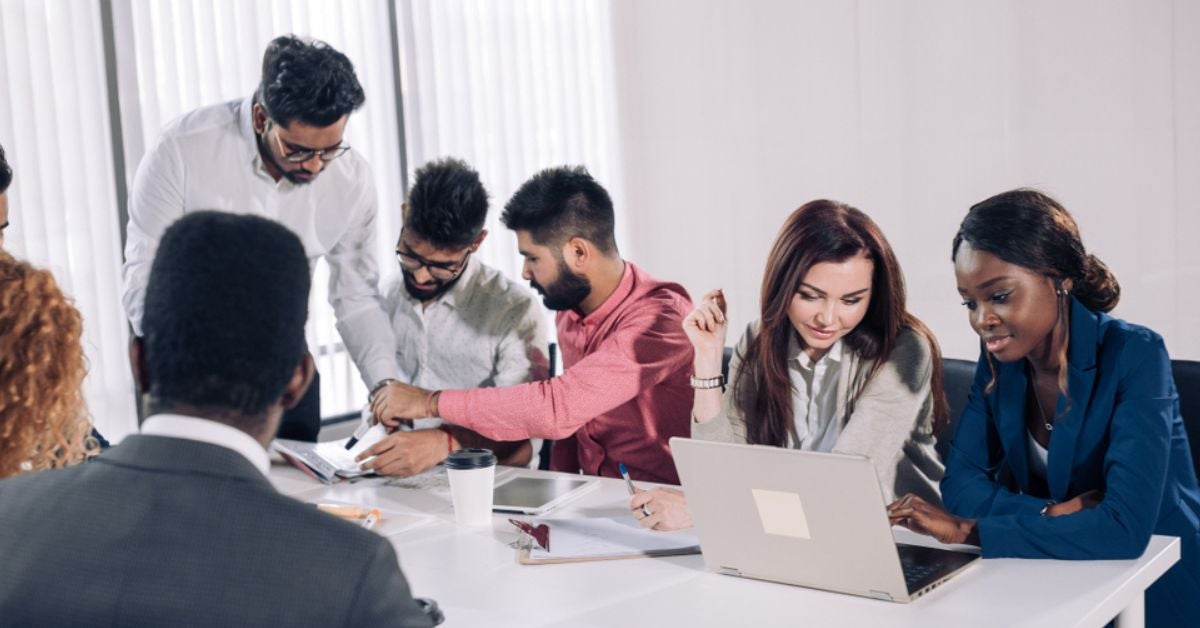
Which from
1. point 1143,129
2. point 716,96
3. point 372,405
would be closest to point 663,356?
point 372,405

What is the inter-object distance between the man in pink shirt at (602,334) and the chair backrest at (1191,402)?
3.56ft

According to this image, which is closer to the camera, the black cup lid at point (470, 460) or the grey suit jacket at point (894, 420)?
the black cup lid at point (470, 460)

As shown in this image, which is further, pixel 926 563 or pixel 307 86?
pixel 307 86

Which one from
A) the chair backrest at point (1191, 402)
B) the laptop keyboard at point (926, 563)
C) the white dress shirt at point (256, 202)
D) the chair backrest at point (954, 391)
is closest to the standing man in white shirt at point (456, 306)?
the white dress shirt at point (256, 202)

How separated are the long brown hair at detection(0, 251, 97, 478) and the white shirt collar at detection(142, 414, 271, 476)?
33.0 inches

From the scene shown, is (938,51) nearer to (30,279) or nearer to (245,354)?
(30,279)

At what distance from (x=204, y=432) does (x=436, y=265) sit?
2.14 m

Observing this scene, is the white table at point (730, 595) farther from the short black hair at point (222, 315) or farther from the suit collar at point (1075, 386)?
Answer: the short black hair at point (222, 315)

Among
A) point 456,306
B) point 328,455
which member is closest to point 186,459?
point 328,455

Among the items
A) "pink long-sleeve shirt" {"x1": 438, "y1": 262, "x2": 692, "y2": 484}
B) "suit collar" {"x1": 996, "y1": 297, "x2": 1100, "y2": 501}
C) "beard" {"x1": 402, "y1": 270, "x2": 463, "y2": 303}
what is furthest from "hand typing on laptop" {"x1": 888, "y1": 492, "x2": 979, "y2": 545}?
"beard" {"x1": 402, "y1": 270, "x2": 463, "y2": 303}

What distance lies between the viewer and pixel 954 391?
2.65m

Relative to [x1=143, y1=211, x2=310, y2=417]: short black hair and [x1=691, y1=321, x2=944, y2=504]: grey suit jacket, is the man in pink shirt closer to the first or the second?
[x1=691, y1=321, x2=944, y2=504]: grey suit jacket

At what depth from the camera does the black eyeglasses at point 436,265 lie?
311 cm

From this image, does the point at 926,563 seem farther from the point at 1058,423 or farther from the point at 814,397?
the point at 814,397
